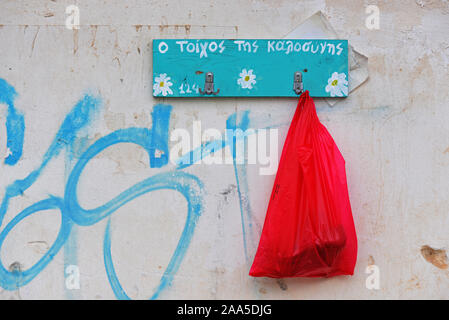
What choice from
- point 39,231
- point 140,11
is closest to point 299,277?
point 39,231

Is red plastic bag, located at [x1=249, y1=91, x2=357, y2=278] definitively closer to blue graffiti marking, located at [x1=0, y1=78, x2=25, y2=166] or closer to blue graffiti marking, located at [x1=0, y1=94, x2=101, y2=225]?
blue graffiti marking, located at [x1=0, y1=94, x2=101, y2=225]

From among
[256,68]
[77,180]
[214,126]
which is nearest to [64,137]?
[77,180]

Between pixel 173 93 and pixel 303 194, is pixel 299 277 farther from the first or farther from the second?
pixel 173 93

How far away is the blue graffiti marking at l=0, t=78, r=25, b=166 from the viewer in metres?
2.03

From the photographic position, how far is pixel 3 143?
6.67 feet

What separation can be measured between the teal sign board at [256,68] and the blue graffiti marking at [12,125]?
2.32 ft

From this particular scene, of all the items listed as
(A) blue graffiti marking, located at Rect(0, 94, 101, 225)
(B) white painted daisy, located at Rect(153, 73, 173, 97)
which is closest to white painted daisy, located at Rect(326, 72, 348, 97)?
(B) white painted daisy, located at Rect(153, 73, 173, 97)

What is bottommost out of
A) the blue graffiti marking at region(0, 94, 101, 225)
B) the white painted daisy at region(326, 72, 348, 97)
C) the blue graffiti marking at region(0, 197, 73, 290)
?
the blue graffiti marking at region(0, 197, 73, 290)

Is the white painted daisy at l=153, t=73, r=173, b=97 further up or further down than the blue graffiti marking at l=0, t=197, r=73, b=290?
further up

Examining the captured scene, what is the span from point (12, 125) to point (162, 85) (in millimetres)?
787

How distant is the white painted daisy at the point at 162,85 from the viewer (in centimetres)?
201

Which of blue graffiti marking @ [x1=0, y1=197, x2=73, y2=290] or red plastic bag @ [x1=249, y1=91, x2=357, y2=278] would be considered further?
blue graffiti marking @ [x1=0, y1=197, x2=73, y2=290]

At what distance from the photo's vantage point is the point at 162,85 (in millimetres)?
2010

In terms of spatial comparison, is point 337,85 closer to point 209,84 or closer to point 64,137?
point 209,84
